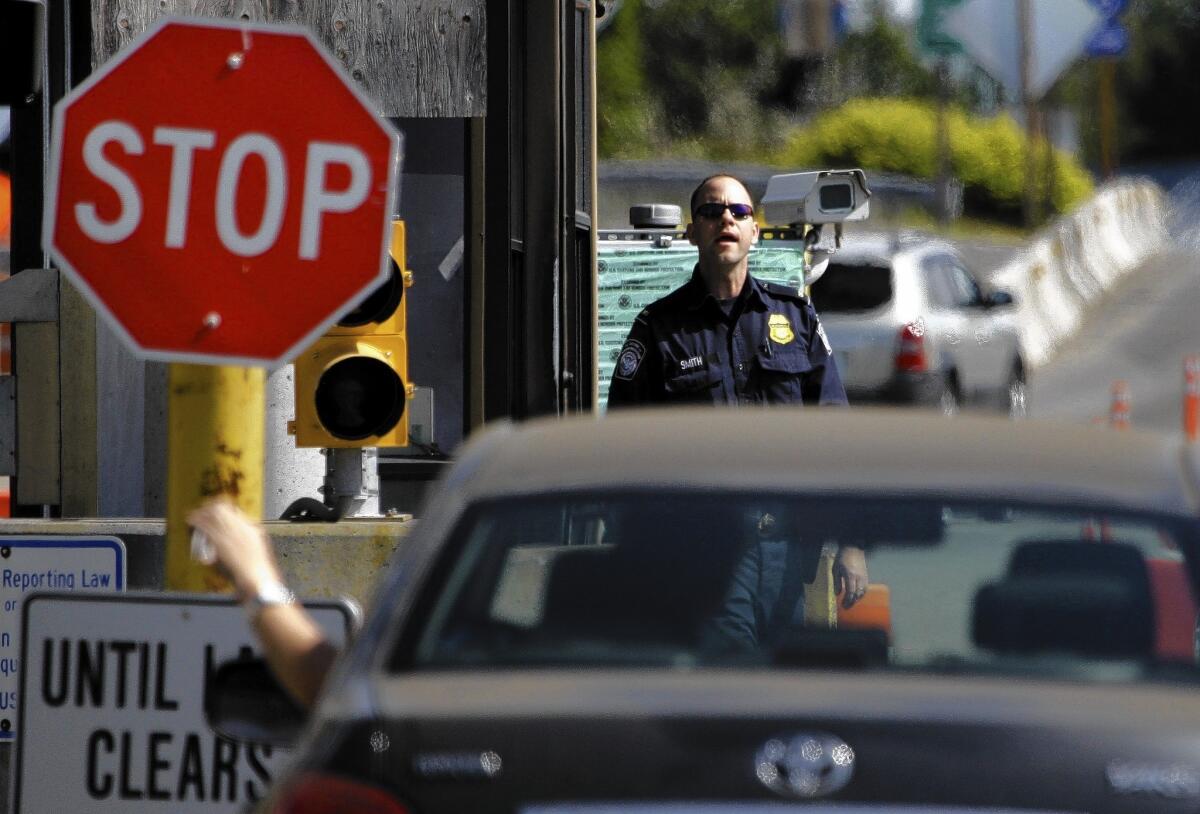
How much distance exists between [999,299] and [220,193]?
1516 cm

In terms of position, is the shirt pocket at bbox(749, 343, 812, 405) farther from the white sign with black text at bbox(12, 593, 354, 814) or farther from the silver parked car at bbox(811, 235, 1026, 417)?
the silver parked car at bbox(811, 235, 1026, 417)

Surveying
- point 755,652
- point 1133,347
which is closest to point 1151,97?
point 1133,347

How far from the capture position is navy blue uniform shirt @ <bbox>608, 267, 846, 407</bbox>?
20.1 feet

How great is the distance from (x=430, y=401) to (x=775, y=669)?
5412mm

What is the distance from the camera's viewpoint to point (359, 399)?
5770mm

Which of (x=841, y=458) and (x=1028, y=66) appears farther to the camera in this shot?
(x=1028, y=66)

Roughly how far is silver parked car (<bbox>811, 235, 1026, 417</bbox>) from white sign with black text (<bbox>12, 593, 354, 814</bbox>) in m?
13.2

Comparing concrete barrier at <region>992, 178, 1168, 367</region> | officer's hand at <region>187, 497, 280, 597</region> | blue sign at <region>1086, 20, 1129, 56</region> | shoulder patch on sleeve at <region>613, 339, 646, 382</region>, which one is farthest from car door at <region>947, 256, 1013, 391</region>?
blue sign at <region>1086, 20, 1129, 56</region>

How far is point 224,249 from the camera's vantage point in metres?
4.50

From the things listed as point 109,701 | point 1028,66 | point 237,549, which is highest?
point 1028,66

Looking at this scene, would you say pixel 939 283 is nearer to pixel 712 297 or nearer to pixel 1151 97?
pixel 712 297

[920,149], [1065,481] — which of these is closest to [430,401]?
[1065,481]

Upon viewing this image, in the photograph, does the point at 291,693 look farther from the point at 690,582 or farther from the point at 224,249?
the point at 224,249

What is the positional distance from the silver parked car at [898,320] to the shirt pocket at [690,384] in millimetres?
11491
